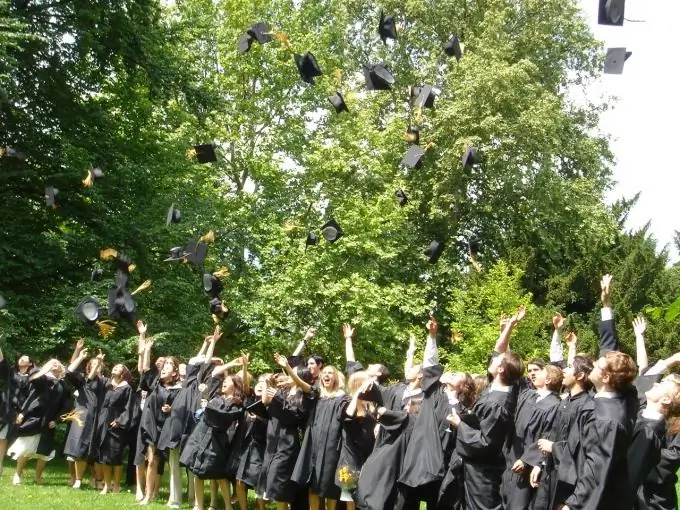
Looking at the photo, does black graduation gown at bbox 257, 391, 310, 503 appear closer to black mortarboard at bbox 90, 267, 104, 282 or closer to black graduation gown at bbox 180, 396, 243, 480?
black graduation gown at bbox 180, 396, 243, 480

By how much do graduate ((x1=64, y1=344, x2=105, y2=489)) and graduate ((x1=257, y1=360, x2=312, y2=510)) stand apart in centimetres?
370

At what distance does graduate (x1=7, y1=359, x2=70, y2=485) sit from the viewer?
12.8 meters

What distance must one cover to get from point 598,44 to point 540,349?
11.5 metres

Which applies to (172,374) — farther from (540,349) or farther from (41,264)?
(540,349)

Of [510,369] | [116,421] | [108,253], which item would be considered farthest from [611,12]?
[108,253]

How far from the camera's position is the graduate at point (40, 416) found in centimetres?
1284

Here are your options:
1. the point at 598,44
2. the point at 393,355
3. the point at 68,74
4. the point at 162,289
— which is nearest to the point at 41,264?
the point at 162,289

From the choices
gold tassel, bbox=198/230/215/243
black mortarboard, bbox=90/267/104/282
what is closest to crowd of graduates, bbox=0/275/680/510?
black mortarboard, bbox=90/267/104/282

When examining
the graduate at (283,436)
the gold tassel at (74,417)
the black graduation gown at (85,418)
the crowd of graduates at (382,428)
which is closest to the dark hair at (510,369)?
the crowd of graduates at (382,428)

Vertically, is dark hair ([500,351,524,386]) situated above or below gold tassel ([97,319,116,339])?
below

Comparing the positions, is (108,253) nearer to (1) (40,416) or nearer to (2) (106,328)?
(2) (106,328)

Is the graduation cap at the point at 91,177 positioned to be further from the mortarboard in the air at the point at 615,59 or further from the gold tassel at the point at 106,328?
the mortarboard in the air at the point at 615,59

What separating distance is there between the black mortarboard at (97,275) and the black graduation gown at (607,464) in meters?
12.8

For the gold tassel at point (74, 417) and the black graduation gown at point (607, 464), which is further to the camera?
the gold tassel at point (74, 417)
